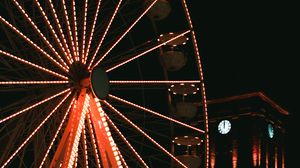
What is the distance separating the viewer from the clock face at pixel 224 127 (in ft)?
161

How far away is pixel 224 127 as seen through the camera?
161 ft

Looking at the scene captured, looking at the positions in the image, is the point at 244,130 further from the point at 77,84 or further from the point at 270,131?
the point at 77,84

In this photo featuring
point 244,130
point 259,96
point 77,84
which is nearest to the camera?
point 77,84

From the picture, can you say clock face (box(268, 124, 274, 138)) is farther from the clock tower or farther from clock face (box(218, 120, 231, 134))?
clock face (box(218, 120, 231, 134))

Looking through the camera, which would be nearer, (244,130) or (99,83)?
(99,83)

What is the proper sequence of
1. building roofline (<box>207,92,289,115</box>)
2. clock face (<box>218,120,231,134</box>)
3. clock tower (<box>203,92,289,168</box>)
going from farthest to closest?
1. clock face (<box>218,120,231,134</box>)
2. clock tower (<box>203,92,289,168</box>)
3. building roofline (<box>207,92,289,115</box>)

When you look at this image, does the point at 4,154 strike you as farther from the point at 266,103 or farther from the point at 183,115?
the point at 266,103

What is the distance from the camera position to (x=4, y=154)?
16.8 meters

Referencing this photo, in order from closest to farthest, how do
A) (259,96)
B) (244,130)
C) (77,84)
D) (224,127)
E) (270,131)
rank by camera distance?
(77,84)
(259,96)
(244,130)
(224,127)
(270,131)

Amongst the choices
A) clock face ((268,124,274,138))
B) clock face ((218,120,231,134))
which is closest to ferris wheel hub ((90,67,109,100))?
clock face ((218,120,231,134))

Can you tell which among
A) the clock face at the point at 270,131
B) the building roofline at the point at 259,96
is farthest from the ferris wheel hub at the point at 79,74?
the clock face at the point at 270,131

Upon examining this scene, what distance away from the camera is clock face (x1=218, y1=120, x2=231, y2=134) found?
161ft

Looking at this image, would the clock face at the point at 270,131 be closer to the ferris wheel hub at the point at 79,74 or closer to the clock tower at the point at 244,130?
the clock tower at the point at 244,130

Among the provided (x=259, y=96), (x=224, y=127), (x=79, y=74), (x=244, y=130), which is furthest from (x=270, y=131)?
(x=79, y=74)
